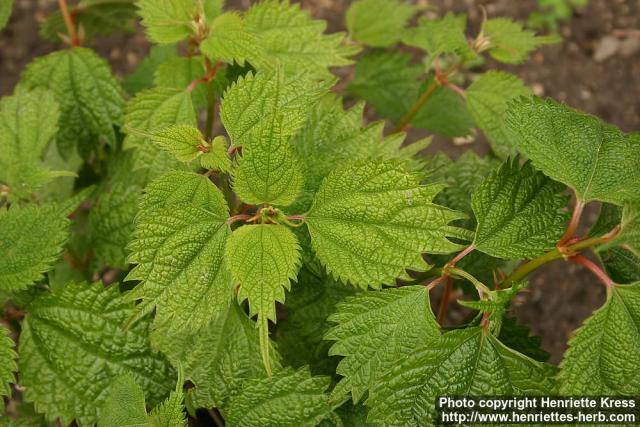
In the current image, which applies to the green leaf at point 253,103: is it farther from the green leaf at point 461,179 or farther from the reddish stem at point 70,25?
the reddish stem at point 70,25

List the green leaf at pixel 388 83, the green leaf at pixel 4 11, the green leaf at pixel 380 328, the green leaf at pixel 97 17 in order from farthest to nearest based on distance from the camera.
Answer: the green leaf at pixel 388 83 < the green leaf at pixel 97 17 < the green leaf at pixel 4 11 < the green leaf at pixel 380 328

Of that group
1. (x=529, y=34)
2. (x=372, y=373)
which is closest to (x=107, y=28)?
(x=529, y=34)

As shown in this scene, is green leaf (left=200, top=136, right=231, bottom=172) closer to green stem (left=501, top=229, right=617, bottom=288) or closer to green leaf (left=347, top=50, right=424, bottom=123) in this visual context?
green stem (left=501, top=229, right=617, bottom=288)

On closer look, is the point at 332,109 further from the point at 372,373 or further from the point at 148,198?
the point at 372,373

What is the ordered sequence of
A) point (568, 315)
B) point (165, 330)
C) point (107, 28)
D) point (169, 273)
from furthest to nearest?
point (568, 315)
point (107, 28)
point (165, 330)
point (169, 273)

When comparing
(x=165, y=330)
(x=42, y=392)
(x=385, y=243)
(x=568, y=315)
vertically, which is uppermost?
→ (x=385, y=243)

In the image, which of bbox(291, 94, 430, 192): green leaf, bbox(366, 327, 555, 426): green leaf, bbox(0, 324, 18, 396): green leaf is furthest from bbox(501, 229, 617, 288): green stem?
→ bbox(0, 324, 18, 396): green leaf

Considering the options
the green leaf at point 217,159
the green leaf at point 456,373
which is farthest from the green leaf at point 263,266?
the green leaf at point 456,373
